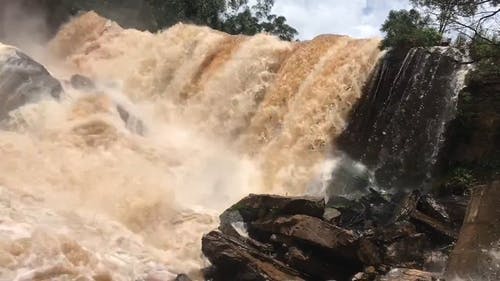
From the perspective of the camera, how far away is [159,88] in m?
17.8

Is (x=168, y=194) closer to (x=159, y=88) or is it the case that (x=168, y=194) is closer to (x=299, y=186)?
(x=299, y=186)

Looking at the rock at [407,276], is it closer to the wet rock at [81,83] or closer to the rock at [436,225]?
the rock at [436,225]

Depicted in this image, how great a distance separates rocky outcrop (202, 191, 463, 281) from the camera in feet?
27.3

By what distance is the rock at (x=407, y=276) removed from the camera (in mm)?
6895

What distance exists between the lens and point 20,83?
555 inches

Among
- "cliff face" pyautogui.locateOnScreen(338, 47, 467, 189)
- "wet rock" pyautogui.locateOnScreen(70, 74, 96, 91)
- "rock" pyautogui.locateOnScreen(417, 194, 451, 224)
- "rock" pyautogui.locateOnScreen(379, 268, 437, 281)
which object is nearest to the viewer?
"rock" pyautogui.locateOnScreen(379, 268, 437, 281)

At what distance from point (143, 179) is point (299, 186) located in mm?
3261

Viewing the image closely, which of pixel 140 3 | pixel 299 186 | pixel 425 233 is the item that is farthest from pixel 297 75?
pixel 140 3

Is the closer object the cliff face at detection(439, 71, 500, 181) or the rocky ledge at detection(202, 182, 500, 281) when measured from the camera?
the rocky ledge at detection(202, 182, 500, 281)

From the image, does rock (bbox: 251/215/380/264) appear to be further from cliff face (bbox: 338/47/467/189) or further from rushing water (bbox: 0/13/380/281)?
cliff face (bbox: 338/47/467/189)

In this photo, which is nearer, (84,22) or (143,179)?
(143,179)

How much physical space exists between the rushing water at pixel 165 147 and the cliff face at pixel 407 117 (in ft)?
1.89

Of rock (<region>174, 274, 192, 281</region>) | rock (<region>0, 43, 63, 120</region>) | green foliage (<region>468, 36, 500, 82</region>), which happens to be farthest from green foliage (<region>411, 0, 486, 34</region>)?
rock (<region>0, 43, 63, 120</region>)

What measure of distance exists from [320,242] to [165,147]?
21.8 feet
